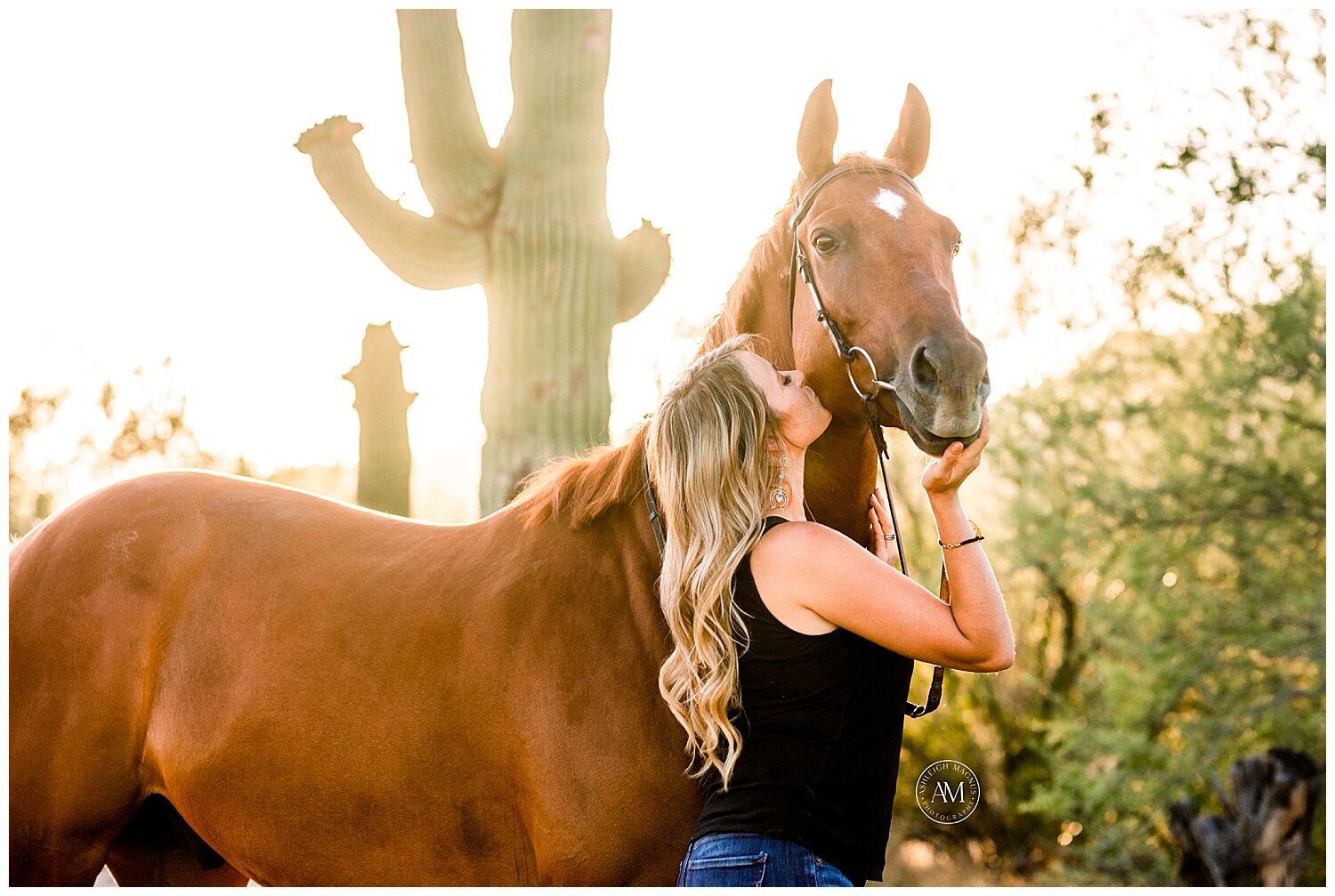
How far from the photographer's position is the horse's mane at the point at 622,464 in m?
2.74

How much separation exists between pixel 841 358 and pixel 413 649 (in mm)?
1317

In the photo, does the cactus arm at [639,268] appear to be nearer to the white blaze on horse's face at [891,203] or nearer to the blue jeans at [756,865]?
the white blaze on horse's face at [891,203]

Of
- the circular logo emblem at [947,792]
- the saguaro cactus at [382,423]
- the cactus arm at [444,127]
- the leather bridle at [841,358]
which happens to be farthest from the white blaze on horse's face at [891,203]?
the saguaro cactus at [382,423]

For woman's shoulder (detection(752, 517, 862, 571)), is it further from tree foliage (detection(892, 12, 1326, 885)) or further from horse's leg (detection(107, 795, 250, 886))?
tree foliage (detection(892, 12, 1326, 885))

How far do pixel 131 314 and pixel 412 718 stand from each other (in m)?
8.78

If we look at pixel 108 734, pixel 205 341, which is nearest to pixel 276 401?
pixel 205 341

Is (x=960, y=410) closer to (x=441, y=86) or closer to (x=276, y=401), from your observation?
(x=441, y=86)

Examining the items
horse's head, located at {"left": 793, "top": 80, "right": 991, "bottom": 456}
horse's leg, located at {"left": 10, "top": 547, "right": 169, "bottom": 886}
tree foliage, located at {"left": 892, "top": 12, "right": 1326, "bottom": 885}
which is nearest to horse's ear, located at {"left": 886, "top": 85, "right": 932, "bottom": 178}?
horse's head, located at {"left": 793, "top": 80, "right": 991, "bottom": 456}

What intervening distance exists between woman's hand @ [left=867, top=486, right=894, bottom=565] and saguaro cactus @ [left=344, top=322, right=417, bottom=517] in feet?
10.3

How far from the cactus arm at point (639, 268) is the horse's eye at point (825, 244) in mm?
2238

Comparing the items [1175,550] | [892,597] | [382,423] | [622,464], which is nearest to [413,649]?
[622,464]

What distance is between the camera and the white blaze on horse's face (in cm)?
259

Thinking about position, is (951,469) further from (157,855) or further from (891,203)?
(157,855)

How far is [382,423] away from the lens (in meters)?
5.56
